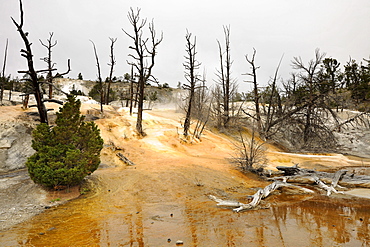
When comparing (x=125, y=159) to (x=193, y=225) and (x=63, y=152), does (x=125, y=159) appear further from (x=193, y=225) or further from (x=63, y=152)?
(x=193, y=225)

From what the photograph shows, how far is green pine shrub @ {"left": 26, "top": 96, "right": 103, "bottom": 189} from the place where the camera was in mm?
6836

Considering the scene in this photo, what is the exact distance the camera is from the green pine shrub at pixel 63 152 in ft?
22.4

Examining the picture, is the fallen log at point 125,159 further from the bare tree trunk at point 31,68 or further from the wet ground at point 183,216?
the bare tree trunk at point 31,68

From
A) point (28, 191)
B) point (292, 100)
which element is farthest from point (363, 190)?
point (292, 100)

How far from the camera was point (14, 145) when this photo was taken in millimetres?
10766

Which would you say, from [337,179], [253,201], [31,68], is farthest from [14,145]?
[337,179]

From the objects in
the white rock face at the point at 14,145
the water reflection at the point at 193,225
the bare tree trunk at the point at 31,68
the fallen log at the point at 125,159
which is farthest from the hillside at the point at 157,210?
the bare tree trunk at the point at 31,68

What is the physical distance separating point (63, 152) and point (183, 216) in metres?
4.13

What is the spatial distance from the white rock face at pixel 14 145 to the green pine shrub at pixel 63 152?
12.2ft

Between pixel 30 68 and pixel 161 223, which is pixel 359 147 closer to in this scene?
pixel 161 223

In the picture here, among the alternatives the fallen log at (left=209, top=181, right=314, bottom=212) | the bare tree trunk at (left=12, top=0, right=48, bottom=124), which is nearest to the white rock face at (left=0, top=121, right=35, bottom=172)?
the bare tree trunk at (left=12, top=0, right=48, bottom=124)

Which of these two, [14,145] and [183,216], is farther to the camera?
[14,145]

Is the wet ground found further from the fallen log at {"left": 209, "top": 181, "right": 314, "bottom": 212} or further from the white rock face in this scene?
the white rock face

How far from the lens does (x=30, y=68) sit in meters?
8.22
